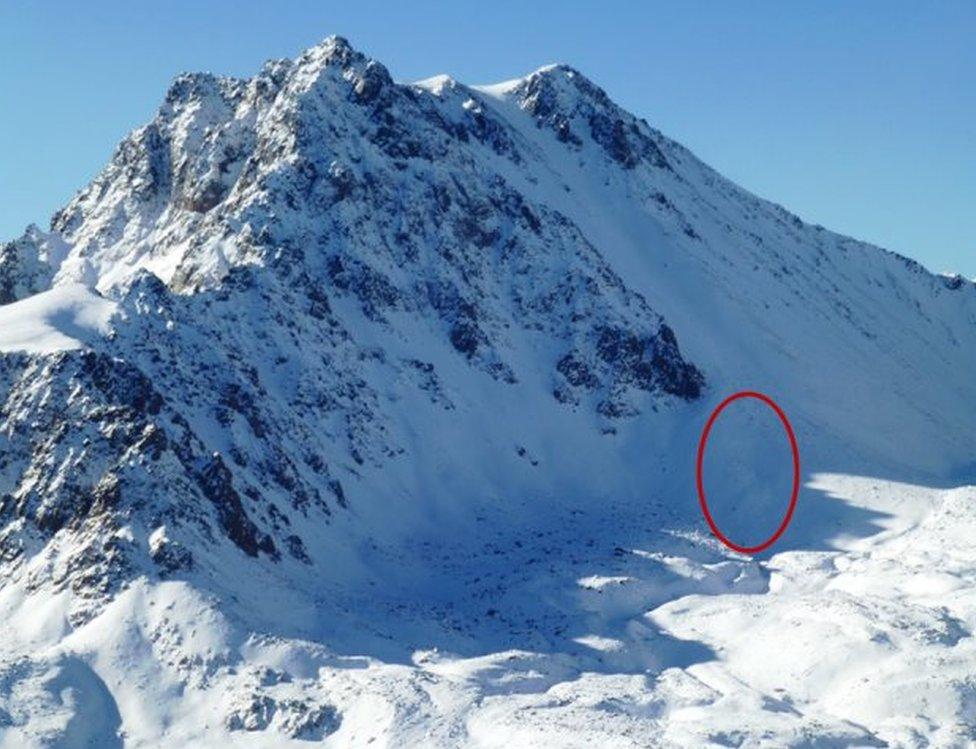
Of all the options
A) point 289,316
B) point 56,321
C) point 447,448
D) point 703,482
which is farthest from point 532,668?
point 289,316

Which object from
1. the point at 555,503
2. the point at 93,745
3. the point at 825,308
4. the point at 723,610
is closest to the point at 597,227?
the point at 825,308

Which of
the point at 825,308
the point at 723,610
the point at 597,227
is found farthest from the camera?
the point at 825,308

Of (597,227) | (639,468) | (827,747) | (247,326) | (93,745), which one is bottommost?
(827,747)

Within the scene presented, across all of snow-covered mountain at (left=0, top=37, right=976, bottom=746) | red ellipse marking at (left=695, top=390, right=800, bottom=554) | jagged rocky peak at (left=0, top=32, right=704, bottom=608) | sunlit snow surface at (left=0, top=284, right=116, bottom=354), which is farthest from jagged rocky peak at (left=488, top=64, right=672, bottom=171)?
sunlit snow surface at (left=0, top=284, right=116, bottom=354)

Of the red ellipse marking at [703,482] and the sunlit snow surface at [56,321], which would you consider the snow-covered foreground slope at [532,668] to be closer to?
the red ellipse marking at [703,482]

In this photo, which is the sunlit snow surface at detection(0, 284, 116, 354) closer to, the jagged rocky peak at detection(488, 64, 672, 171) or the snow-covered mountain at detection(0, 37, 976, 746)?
the snow-covered mountain at detection(0, 37, 976, 746)

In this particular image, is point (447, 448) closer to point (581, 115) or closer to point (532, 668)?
point (532, 668)

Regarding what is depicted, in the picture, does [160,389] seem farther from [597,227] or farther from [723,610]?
[597,227]
